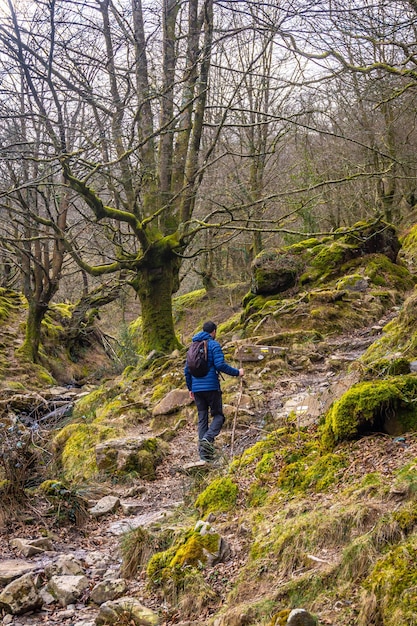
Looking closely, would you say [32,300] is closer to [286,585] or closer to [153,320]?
[153,320]

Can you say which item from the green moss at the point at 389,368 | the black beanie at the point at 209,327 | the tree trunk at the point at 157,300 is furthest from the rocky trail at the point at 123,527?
the tree trunk at the point at 157,300

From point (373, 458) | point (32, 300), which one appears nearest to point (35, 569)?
Result: point (373, 458)

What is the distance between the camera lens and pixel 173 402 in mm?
8781

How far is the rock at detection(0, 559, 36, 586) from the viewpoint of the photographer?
3771 millimetres

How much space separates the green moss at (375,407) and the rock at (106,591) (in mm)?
1803

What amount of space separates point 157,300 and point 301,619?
416 inches

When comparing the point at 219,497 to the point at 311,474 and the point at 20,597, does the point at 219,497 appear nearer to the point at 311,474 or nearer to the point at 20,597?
the point at 311,474

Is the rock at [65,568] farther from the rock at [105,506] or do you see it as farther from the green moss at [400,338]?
the green moss at [400,338]

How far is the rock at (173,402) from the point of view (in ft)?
28.6

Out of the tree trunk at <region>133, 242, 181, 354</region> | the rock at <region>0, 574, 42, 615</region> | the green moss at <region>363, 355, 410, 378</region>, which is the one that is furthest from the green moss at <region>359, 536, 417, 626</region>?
the tree trunk at <region>133, 242, 181, 354</region>

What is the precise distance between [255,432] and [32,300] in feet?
37.0

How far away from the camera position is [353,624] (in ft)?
7.45

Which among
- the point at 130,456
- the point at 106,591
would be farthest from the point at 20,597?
the point at 130,456

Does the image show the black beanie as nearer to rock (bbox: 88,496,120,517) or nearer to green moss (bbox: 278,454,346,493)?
rock (bbox: 88,496,120,517)
